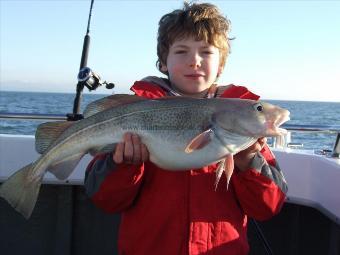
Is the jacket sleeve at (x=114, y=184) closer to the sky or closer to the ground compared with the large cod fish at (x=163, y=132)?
closer to the ground

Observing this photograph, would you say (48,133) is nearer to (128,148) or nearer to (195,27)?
(128,148)

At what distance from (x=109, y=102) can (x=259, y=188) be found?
3.89 feet

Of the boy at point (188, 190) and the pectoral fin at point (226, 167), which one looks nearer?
the pectoral fin at point (226, 167)

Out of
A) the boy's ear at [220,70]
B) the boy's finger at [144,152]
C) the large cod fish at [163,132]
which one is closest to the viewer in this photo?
the large cod fish at [163,132]

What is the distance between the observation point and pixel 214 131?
300 centimetres

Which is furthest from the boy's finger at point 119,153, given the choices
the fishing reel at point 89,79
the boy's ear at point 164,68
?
the fishing reel at point 89,79

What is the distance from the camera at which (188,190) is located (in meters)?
3.12

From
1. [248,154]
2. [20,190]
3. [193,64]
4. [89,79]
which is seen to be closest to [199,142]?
[248,154]

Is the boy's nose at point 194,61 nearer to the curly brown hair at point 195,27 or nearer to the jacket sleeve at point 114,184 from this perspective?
the curly brown hair at point 195,27

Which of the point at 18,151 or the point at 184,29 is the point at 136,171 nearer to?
the point at 184,29

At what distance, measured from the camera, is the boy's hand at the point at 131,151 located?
307cm

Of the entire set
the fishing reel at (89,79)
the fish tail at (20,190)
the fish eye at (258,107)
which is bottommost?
the fish tail at (20,190)

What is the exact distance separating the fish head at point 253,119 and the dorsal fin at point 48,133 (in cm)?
110

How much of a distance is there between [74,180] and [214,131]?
2066mm
